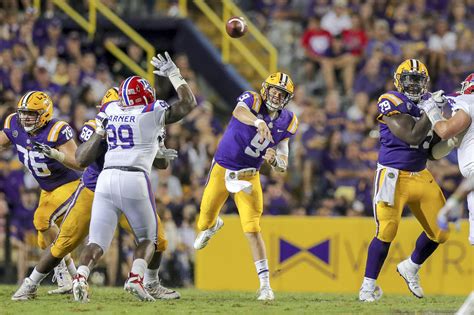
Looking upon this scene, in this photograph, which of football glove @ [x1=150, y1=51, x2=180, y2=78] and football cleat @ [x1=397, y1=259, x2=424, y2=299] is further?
football cleat @ [x1=397, y1=259, x2=424, y2=299]

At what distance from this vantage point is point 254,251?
11.5 meters

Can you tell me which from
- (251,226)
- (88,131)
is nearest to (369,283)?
(251,226)

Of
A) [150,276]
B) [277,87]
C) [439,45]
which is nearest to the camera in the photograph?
[150,276]

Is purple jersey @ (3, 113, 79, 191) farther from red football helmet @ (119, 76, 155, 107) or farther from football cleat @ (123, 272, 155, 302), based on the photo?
football cleat @ (123, 272, 155, 302)

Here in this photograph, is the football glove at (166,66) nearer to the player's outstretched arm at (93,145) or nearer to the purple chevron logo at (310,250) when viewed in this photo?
the player's outstretched arm at (93,145)

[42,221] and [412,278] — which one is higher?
[42,221]

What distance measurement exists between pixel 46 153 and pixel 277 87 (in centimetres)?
228

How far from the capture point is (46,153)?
1112 cm

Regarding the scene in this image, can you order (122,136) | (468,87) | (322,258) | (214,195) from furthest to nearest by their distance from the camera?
(322,258) < (214,195) < (468,87) < (122,136)

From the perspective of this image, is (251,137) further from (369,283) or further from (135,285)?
(135,285)

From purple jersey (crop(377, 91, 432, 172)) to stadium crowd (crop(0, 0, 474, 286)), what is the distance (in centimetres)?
368

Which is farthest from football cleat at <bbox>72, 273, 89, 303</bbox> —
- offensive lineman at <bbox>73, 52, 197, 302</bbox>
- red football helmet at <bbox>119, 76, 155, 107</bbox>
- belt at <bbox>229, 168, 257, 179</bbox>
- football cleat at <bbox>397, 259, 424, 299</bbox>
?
football cleat at <bbox>397, 259, 424, 299</bbox>

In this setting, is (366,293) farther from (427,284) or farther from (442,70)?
(442,70)

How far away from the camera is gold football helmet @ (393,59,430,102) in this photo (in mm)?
11062
